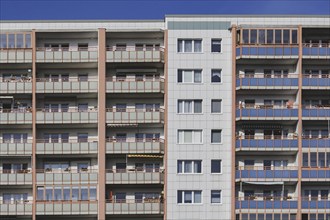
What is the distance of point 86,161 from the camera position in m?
54.3

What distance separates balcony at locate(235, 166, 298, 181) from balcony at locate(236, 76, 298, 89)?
7190 mm

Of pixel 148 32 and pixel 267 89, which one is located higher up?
pixel 148 32

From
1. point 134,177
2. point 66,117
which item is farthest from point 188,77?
point 66,117

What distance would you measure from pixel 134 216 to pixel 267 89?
1626 centimetres

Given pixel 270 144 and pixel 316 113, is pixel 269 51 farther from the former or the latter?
pixel 270 144

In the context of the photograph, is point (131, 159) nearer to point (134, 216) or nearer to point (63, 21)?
point (134, 216)

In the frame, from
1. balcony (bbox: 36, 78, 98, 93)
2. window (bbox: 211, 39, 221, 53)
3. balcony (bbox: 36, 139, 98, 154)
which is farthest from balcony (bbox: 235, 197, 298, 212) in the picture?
balcony (bbox: 36, 78, 98, 93)

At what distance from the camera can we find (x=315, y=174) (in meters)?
52.0

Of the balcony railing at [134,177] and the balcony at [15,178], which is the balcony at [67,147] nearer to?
the balcony at [15,178]

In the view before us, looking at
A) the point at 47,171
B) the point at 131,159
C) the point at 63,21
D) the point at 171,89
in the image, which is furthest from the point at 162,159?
the point at 63,21

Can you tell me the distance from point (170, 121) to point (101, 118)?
605cm

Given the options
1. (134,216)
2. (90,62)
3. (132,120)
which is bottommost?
(134,216)

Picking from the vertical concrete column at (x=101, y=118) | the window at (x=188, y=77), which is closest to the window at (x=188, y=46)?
the window at (x=188, y=77)

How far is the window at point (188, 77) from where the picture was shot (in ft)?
175
